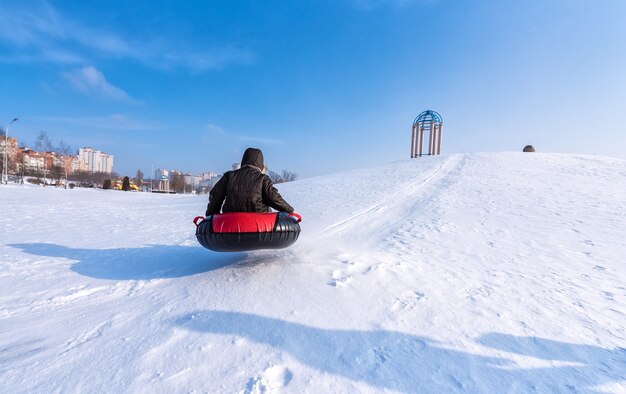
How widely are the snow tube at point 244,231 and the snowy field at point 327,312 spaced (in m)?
0.44

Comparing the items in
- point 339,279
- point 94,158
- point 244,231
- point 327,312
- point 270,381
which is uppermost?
point 94,158

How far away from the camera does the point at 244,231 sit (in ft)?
10.8

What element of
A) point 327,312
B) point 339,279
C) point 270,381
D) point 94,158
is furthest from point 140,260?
point 94,158

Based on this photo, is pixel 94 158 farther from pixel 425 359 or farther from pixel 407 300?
pixel 425 359

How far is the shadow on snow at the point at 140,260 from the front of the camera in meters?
3.90

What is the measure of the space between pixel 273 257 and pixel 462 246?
132 inches

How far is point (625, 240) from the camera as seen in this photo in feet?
17.2

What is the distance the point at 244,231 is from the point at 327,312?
1.30 meters

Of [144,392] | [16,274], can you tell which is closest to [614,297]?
[144,392]

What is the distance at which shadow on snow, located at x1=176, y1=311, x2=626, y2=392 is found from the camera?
6.37ft

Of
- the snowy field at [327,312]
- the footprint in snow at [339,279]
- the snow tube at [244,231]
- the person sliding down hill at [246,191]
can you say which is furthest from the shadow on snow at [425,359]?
the person sliding down hill at [246,191]

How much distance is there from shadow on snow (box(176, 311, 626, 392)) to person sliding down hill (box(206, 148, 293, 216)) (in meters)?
1.51

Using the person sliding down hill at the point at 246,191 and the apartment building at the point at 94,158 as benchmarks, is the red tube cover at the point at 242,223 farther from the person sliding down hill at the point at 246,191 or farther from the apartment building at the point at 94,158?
the apartment building at the point at 94,158

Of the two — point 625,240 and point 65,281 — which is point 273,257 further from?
point 625,240
